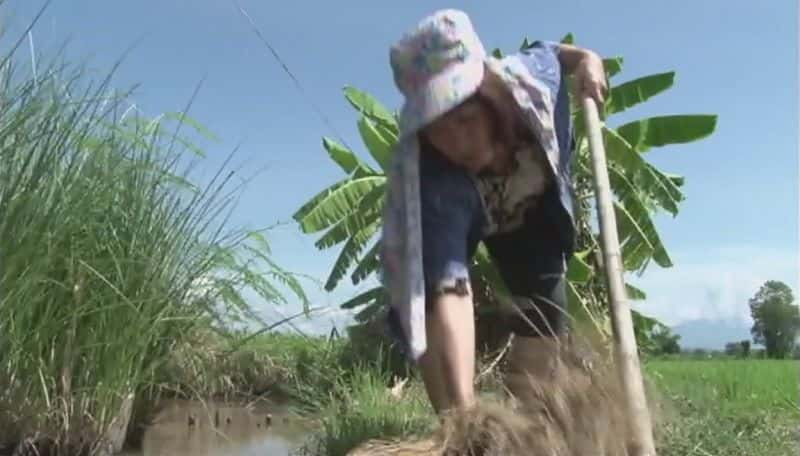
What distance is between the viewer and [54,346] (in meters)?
2.26

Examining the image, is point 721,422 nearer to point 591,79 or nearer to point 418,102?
point 591,79

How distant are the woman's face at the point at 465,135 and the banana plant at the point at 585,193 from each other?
3.03 m

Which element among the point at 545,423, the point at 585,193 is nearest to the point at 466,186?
the point at 545,423

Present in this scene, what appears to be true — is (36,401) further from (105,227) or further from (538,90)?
(538,90)

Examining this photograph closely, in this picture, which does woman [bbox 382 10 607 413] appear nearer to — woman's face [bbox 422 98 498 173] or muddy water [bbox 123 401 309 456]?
woman's face [bbox 422 98 498 173]

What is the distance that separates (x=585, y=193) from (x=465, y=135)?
144 inches

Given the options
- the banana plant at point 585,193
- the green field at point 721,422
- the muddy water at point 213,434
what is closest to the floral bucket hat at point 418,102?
the green field at point 721,422

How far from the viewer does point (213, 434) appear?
314 centimetres

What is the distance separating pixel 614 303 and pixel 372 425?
1.05 m

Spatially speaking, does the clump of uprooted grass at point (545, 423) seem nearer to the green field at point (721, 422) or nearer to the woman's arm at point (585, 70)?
the green field at point (721, 422)

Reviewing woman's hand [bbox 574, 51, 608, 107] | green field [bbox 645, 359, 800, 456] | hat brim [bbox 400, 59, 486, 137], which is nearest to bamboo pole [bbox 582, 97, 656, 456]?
woman's hand [bbox 574, 51, 608, 107]

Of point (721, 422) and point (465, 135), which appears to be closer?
point (465, 135)

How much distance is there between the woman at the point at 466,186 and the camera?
5.07 ft

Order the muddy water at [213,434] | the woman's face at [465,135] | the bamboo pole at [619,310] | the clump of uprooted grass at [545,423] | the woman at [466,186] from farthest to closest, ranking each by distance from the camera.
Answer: the muddy water at [213,434] → the woman's face at [465,135] → the woman at [466,186] → the bamboo pole at [619,310] → the clump of uprooted grass at [545,423]
